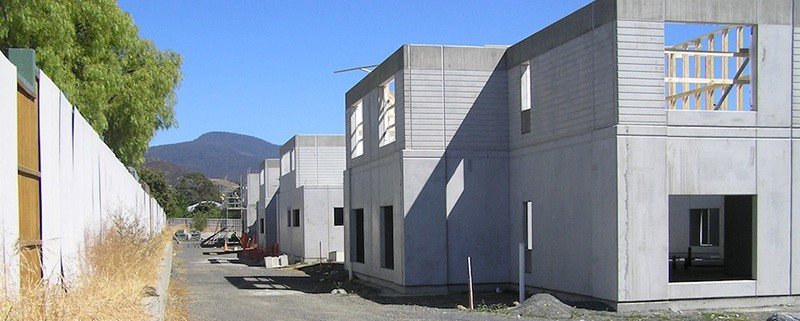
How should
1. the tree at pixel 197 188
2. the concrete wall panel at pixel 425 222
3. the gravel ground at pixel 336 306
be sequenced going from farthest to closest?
the tree at pixel 197 188 → the concrete wall panel at pixel 425 222 → the gravel ground at pixel 336 306

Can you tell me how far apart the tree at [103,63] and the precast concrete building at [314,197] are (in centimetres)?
1119

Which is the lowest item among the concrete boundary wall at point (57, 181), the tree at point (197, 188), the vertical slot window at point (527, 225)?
the tree at point (197, 188)

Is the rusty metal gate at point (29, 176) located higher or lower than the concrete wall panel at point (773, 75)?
lower

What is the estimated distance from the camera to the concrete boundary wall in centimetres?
717

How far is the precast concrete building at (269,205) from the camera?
174 feet

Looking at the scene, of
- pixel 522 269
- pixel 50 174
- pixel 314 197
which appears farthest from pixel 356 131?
pixel 50 174

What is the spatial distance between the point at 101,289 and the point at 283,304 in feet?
42.3

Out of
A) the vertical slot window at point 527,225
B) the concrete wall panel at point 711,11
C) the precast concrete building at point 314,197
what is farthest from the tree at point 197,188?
the concrete wall panel at point 711,11

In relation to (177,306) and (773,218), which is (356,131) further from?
(773,218)

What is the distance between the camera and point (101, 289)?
8.32m

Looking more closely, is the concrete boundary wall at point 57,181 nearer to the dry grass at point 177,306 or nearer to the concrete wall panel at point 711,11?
the dry grass at point 177,306

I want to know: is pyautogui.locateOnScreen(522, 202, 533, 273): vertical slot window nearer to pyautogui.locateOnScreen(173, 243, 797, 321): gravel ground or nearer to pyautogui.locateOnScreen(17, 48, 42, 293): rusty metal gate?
pyautogui.locateOnScreen(173, 243, 797, 321): gravel ground

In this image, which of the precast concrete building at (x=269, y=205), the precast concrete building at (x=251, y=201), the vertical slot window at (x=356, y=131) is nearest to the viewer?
the vertical slot window at (x=356, y=131)

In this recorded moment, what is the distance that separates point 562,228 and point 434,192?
410 centimetres
